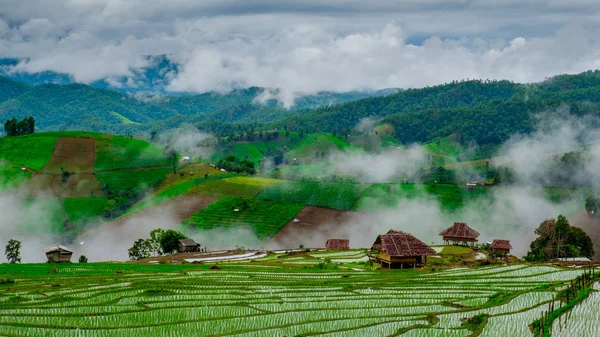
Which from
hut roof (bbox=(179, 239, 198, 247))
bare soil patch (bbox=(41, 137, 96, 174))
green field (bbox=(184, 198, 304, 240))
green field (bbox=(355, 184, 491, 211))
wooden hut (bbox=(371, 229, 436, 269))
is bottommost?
wooden hut (bbox=(371, 229, 436, 269))

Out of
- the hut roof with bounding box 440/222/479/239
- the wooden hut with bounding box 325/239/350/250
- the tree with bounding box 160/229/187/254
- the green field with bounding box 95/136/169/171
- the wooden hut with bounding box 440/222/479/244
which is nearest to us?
the wooden hut with bounding box 440/222/479/244

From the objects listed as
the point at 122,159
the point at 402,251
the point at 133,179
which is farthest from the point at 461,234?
the point at 122,159

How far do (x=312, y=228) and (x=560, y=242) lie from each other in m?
53.1

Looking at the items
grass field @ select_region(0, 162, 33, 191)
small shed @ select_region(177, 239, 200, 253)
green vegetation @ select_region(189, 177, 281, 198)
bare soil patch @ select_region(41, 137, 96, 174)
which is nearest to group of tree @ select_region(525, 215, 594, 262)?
small shed @ select_region(177, 239, 200, 253)

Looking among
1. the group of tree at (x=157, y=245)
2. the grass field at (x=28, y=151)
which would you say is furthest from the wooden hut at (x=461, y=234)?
the grass field at (x=28, y=151)

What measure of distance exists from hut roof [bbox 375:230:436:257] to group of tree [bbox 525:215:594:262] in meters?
25.2

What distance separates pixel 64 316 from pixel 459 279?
35.3 meters

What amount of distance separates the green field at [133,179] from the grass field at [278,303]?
11152 centimetres

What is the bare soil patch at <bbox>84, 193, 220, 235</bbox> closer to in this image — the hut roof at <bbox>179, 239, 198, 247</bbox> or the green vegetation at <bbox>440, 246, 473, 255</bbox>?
the hut roof at <bbox>179, 239, 198, 247</bbox>

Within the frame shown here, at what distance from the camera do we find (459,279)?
59.8 metres

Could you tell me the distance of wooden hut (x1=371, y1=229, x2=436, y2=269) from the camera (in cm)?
7731

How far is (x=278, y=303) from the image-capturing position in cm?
4619

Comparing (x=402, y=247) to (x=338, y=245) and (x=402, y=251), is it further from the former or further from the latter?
(x=338, y=245)

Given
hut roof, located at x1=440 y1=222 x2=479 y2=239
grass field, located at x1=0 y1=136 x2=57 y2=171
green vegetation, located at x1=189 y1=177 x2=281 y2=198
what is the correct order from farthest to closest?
grass field, located at x1=0 y1=136 x2=57 y2=171
green vegetation, located at x1=189 y1=177 x2=281 y2=198
hut roof, located at x1=440 y1=222 x2=479 y2=239
